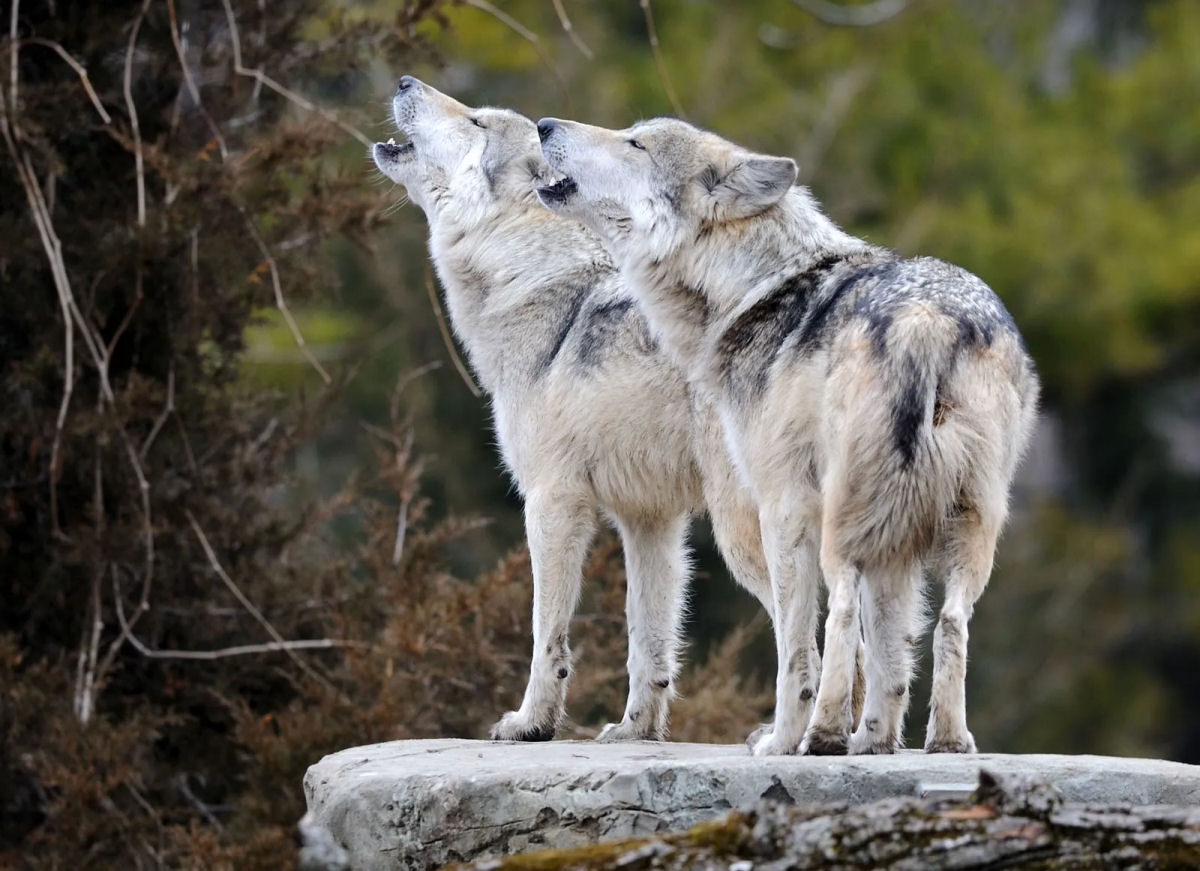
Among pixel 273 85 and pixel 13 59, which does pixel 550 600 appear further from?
pixel 13 59

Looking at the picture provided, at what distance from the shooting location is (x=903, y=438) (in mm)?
6000

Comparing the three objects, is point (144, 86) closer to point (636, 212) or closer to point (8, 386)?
point (8, 386)

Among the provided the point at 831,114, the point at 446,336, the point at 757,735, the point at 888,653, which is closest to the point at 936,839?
the point at 888,653

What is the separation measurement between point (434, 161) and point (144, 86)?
3047 mm

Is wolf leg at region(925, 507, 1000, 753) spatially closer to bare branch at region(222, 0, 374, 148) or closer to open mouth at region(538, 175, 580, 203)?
open mouth at region(538, 175, 580, 203)

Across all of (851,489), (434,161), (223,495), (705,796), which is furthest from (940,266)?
(223,495)

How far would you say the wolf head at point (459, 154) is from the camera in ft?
27.5

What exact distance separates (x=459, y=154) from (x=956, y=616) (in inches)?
139

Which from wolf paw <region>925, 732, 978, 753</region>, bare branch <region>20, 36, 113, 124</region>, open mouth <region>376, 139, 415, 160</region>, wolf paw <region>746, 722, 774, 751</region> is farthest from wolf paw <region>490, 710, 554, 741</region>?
bare branch <region>20, 36, 113, 124</region>

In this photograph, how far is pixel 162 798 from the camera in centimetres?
1012

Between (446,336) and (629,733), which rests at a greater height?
(446,336)

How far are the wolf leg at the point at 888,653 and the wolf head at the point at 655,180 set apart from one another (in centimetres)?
158

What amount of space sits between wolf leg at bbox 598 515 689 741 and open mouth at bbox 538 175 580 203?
1.46 metres

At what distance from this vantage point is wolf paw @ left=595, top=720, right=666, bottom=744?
784 cm
